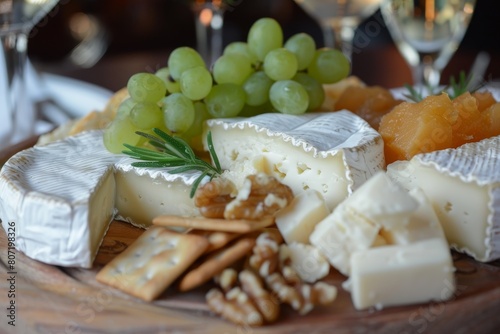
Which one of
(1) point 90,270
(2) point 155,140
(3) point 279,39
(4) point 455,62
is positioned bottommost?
(4) point 455,62

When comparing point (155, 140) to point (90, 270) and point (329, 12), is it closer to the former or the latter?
point (90, 270)

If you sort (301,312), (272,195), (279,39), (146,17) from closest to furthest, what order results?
1. (301,312)
2. (272,195)
3. (279,39)
4. (146,17)

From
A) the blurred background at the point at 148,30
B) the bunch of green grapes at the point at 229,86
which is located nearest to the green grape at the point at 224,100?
the bunch of green grapes at the point at 229,86

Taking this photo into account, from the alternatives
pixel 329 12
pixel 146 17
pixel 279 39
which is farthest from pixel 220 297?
pixel 146 17

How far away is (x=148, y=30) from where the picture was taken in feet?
13.5

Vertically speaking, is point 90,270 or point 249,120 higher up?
point 249,120

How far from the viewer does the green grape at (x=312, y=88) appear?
1368mm

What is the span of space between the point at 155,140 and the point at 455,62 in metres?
1.96

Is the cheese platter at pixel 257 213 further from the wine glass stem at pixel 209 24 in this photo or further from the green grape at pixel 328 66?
the wine glass stem at pixel 209 24

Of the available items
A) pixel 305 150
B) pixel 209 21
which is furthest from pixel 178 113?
pixel 209 21

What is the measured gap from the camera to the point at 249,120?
1263 mm

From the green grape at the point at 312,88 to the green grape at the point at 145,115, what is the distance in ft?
1.05

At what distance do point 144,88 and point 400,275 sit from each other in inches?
25.6

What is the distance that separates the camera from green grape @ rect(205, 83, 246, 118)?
1307 mm
